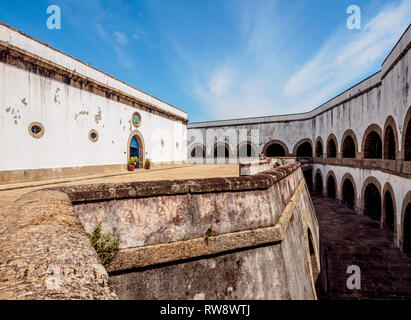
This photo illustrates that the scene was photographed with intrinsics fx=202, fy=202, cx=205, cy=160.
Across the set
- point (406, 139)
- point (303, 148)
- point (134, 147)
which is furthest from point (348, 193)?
point (134, 147)

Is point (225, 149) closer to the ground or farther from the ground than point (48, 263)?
farther from the ground

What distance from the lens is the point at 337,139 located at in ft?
46.9

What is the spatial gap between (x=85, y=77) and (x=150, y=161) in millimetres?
5433

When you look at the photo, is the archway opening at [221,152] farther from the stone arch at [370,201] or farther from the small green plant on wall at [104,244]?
the small green plant on wall at [104,244]

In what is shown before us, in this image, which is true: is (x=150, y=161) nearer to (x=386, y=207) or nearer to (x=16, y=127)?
(x=16, y=127)

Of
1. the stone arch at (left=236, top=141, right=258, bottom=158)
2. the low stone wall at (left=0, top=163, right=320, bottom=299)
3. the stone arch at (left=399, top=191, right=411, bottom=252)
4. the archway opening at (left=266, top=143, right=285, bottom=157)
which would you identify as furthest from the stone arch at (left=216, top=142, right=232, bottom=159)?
the low stone wall at (left=0, top=163, right=320, bottom=299)

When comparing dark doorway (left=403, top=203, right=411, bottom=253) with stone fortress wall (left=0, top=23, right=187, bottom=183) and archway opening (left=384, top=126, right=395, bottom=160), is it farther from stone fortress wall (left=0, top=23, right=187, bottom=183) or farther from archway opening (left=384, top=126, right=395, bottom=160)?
stone fortress wall (left=0, top=23, right=187, bottom=183)

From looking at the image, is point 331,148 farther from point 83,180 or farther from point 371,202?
point 83,180

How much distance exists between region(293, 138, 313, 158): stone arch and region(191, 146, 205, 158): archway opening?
9.36 metres

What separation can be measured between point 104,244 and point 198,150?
20331 millimetres

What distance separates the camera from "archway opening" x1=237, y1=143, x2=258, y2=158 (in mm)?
20594

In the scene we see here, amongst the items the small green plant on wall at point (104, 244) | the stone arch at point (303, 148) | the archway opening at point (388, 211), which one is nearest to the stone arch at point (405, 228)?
the archway opening at point (388, 211)

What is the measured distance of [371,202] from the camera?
1142 centimetres

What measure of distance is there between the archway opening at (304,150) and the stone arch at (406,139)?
502 inches
